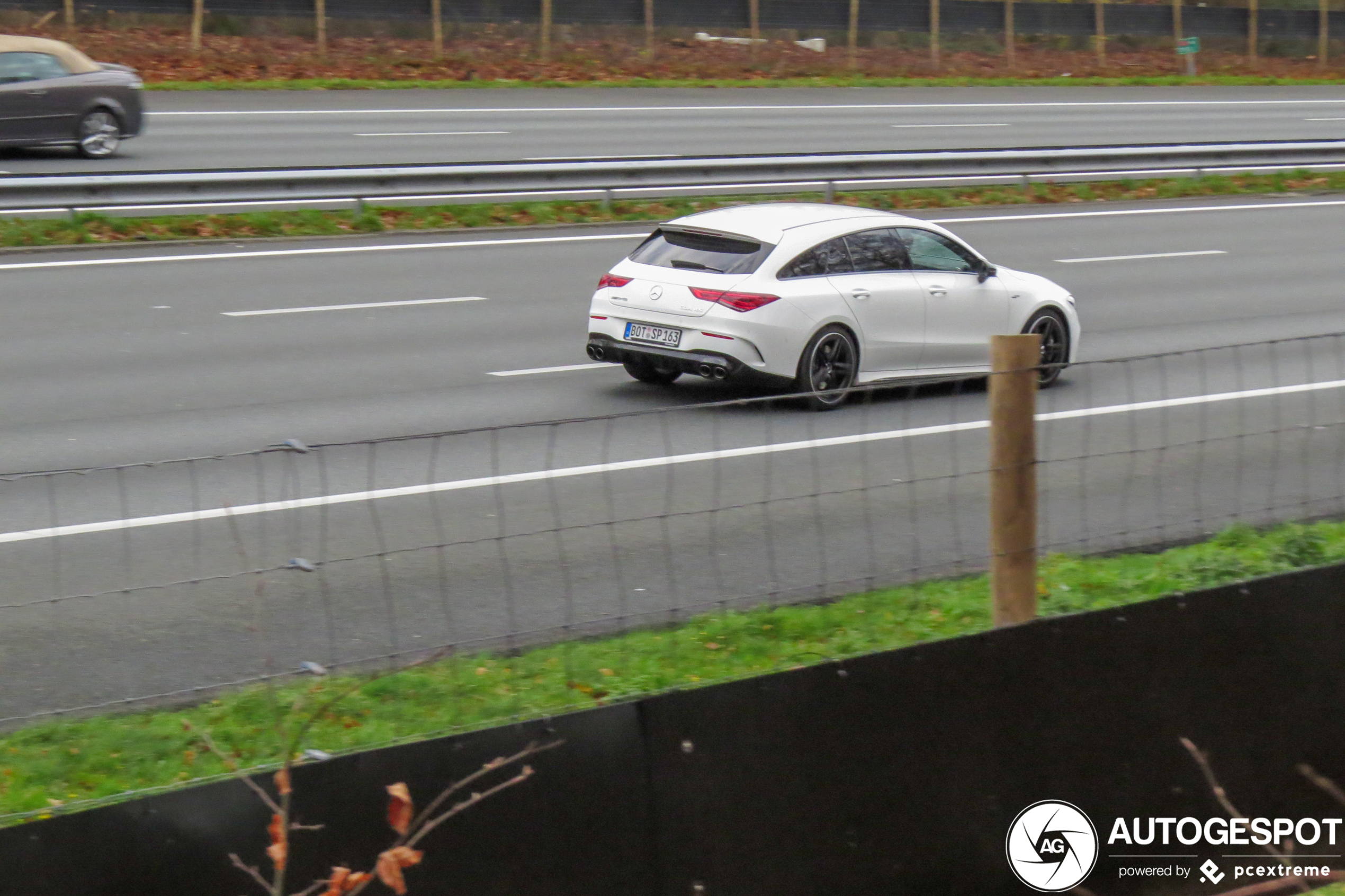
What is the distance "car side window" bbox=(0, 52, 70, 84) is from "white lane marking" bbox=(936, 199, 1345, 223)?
12.1 m

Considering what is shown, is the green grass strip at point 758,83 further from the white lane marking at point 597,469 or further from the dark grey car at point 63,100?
Result: the white lane marking at point 597,469

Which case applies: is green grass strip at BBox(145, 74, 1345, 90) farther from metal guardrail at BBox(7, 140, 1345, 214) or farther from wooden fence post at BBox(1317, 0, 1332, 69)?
metal guardrail at BBox(7, 140, 1345, 214)

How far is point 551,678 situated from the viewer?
A: 5.95 meters

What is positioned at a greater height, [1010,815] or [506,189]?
[506,189]

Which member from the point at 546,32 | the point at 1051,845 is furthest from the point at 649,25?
the point at 1051,845

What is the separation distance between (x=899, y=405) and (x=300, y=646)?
7.07m

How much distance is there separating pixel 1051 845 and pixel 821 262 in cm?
807

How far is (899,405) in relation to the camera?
12969 millimetres

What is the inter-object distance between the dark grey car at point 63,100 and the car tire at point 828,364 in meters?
14.0

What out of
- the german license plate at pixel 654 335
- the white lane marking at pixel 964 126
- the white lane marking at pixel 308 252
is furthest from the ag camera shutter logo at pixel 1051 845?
the white lane marking at pixel 964 126

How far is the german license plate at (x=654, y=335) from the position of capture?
1226 centimetres

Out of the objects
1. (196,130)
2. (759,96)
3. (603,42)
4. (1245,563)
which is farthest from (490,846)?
(603,42)

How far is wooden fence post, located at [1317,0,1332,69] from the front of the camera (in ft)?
165

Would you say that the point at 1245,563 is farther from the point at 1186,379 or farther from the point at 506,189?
the point at 506,189
